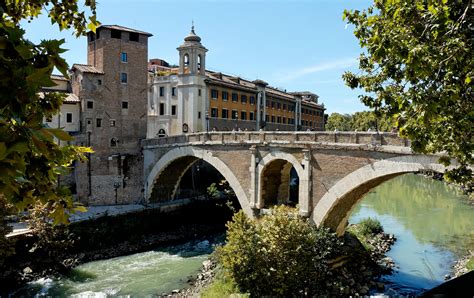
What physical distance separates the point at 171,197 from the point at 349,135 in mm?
21797

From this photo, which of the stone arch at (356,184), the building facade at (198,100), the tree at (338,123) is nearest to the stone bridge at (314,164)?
the stone arch at (356,184)

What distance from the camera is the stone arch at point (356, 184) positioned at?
15.5 meters

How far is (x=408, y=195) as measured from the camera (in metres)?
44.3

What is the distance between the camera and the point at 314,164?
775 inches

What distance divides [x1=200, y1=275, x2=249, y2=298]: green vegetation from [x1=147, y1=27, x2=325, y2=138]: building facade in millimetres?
17779

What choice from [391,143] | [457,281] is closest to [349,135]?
[391,143]

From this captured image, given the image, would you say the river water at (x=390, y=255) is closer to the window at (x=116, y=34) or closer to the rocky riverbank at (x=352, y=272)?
the rocky riverbank at (x=352, y=272)

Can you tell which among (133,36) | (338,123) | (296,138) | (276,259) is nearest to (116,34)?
(133,36)

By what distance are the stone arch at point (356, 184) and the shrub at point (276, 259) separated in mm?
2573

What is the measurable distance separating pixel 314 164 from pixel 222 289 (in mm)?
8045

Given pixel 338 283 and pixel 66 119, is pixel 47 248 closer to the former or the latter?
pixel 66 119

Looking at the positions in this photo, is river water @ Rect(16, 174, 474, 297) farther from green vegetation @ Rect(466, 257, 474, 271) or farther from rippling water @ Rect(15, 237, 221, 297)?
green vegetation @ Rect(466, 257, 474, 271)

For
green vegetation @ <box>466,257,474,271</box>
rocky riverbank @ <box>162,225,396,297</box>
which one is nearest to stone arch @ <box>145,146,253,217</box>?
rocky riverbank @ <box>162,225,396,297</box>

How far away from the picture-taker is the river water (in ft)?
63.6
